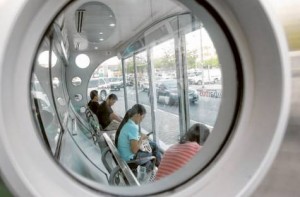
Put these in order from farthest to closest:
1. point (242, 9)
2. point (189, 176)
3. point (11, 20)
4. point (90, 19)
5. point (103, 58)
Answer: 1. point (103, 58)
2. point (90, 19)
3. point (189, 176)
4. point (242, 9)
5. point (11, 20)

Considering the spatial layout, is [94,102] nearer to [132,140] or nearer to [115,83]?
[115,83]

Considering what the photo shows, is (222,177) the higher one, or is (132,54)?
(132,54)

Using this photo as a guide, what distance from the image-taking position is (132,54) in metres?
3.61

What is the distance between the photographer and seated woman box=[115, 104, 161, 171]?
11.1 ft

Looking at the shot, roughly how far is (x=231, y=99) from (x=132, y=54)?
265 centimetres

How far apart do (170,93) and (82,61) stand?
3.16 feet

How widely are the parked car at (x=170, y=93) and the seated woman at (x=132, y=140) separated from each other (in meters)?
0.28

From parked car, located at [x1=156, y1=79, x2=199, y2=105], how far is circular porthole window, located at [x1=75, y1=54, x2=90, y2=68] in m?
0.73

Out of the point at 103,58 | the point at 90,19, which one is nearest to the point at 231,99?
the point at 90,19

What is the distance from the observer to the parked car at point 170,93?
346 centimetres

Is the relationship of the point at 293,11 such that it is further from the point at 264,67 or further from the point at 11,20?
the point at 11,20

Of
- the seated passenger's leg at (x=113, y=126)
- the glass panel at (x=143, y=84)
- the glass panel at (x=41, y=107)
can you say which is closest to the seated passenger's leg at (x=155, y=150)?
the glass panel at (x=143, y=84)

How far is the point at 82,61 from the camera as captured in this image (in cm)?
332

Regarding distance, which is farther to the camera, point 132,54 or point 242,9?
point 132,54
